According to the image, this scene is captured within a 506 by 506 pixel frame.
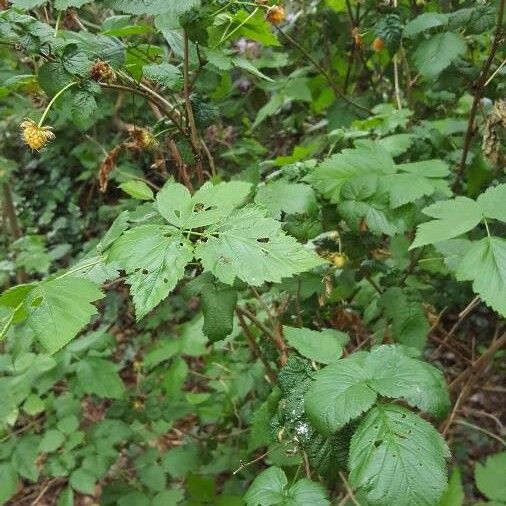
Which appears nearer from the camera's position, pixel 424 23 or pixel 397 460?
pixel 397 460

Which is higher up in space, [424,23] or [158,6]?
[158,6]

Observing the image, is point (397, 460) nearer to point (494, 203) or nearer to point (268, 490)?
point (268, 490)

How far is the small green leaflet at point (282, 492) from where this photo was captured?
1063 millimetres

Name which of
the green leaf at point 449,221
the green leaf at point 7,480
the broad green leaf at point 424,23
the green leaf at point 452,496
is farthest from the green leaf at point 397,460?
the green leaf at point 7,480

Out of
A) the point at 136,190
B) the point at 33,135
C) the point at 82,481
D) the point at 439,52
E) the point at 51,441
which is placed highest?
the point at 33,135

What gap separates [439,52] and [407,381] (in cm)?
116

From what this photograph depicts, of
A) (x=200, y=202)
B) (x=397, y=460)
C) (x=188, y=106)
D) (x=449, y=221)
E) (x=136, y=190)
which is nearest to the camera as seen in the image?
(x=397, y=460)

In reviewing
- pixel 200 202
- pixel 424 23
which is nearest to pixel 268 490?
pixel 200 202

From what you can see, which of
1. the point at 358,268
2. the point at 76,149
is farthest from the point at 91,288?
the point at 76,149

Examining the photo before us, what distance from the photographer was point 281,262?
3.22ft

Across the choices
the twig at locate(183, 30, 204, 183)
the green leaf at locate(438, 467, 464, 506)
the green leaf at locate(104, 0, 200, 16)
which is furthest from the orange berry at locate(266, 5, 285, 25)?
the green leaf at locate(438, 467, 464, 506)

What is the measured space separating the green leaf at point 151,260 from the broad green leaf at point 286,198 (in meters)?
0.43

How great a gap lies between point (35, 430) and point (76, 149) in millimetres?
3216

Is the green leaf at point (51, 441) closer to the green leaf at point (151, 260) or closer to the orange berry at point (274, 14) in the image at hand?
the green leaf at point (151, 260)
